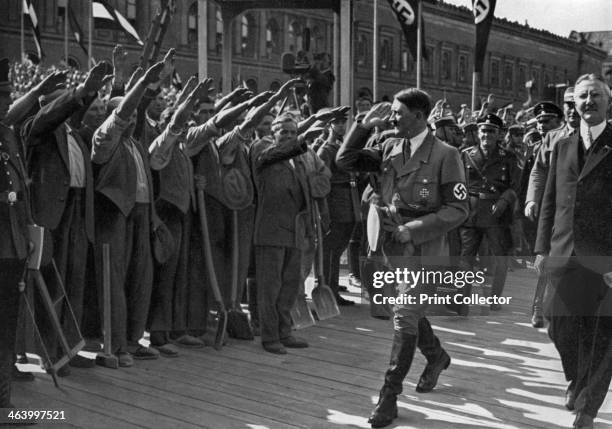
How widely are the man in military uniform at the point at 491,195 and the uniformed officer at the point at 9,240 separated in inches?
215

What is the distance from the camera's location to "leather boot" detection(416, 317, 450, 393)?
6254 millimetres

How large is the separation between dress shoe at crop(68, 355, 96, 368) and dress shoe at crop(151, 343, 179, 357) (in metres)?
0.68

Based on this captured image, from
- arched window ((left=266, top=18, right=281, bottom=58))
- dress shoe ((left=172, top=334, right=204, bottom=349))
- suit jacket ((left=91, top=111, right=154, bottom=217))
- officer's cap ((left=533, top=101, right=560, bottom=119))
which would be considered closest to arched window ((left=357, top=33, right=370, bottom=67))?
arched window ((left=266, top=18, right=281, bottom=58))

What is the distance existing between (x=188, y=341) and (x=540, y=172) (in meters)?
3.18

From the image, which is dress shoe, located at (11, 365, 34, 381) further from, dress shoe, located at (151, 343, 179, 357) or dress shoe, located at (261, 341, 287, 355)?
dress shoe, located at (261, 341, 287, 355)

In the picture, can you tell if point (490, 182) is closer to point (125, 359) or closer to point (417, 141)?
point (417, 141)

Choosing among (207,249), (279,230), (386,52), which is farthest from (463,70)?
(207,249)

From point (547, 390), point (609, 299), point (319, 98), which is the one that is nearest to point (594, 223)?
point (609, 299)

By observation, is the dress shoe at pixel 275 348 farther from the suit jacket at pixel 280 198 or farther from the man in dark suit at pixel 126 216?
the man in dark suit at pixel 126 216

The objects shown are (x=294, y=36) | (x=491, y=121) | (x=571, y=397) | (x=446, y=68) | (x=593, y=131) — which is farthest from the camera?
(x=294, y=36)

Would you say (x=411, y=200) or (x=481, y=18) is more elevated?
(x=481, y=18)

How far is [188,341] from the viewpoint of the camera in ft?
24.8

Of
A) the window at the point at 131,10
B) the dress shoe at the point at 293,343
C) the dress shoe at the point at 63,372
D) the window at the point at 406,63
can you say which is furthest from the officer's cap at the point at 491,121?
the window at the point at 406,63

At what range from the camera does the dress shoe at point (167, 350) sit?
7.20 meters
